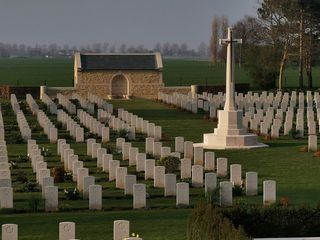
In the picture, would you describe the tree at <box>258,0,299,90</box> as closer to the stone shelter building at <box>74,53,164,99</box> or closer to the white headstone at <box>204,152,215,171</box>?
the stone shelter building at <box>74,53,164,99</box>

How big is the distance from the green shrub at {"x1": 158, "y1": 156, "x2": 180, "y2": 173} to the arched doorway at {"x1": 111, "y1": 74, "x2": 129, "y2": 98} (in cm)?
2743

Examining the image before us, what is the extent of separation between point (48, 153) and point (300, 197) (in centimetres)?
884

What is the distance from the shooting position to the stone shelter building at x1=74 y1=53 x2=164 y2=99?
4644cm

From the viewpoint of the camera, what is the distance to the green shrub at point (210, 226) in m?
10.4

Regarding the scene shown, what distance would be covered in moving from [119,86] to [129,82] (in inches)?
27.7

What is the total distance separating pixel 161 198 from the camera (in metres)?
16.4

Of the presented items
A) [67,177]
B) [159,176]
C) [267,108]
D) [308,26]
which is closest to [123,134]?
[67,177]

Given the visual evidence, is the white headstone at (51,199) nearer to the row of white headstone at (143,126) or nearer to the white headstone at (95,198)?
the white headstone at (95,198)

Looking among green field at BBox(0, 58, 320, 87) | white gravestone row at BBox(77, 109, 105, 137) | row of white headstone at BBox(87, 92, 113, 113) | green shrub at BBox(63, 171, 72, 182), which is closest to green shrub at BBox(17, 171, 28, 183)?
green shrub at BBox(63, 171, 72, 182)

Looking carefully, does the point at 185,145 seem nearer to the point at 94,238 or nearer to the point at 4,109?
the point at 94,238

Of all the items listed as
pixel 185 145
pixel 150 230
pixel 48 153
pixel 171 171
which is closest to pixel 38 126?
pixel 48 153

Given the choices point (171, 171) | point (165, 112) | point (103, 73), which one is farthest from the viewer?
point (103, 73)

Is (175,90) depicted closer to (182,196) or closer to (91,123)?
(91,123)

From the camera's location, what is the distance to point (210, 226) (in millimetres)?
11094
